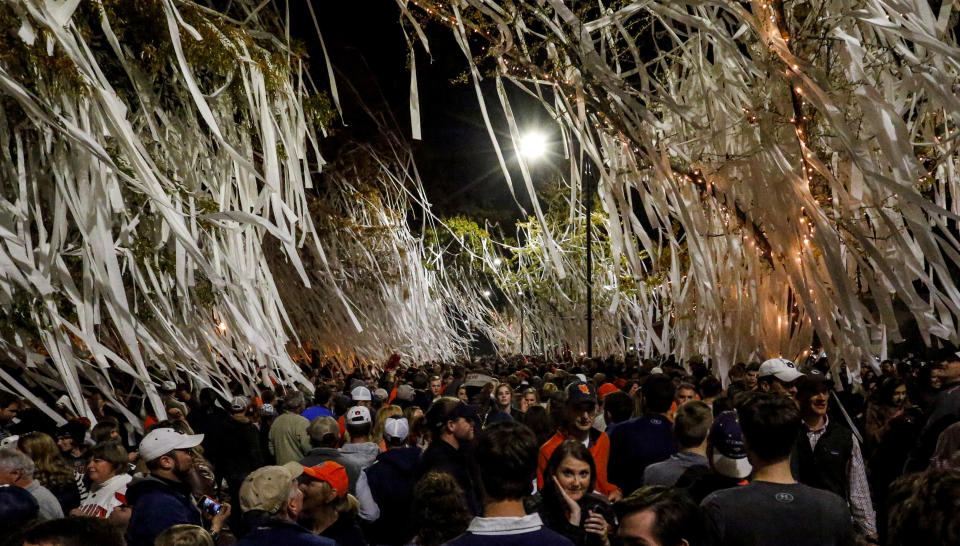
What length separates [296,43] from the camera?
447 inches

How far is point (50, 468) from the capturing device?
18.9 ft

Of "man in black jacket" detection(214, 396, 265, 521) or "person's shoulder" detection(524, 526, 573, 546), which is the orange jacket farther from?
"man in black jacket" detection(214, 396, 265, 521)

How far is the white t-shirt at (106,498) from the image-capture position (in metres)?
5.26

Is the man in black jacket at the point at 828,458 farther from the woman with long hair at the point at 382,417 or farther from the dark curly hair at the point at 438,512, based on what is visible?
the woman with long hair at the point at 382,417

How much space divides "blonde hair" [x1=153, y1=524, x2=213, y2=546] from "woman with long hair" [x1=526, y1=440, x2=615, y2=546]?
4.75 feet

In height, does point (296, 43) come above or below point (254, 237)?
above

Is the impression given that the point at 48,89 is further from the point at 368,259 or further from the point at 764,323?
the point at 368,259

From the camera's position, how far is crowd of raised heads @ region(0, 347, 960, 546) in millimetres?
3209

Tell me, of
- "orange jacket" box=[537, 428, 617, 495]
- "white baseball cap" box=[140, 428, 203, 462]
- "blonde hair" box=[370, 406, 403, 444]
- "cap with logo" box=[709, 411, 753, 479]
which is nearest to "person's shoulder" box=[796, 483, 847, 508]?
"cap with logo" box=[709, 411, 753, 479]

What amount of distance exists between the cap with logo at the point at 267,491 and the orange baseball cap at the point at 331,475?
0.20m

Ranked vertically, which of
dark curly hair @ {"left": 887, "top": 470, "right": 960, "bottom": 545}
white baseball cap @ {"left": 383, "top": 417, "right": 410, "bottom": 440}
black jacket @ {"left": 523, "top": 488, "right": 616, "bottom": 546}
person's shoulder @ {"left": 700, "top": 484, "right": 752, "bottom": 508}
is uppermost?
dark curly hair @ {"left": 887, "top": 470, "right": 960, "bottom": 545}

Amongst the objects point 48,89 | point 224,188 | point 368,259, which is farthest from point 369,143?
point 48,89

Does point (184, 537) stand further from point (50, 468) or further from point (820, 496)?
point (50, 468)

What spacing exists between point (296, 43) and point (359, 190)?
10613 millimetres
